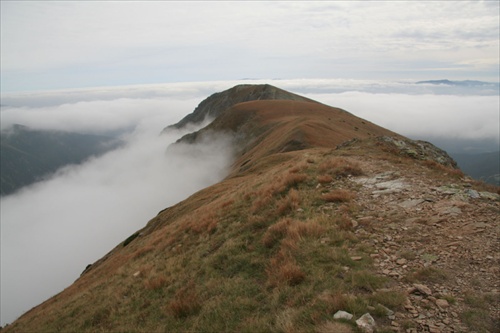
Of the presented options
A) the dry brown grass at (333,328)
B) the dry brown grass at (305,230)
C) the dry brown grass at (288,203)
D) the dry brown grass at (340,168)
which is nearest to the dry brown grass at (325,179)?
the dry brown grass at (340,168)

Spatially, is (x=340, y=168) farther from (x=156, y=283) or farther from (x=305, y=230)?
(x=156, y=283)

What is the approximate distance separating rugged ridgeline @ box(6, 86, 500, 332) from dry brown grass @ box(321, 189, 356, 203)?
6 cm

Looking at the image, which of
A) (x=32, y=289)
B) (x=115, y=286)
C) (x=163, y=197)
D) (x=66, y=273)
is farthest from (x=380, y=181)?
(x=32, y=289)

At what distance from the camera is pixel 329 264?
833 cm

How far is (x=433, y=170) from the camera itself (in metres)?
15.1

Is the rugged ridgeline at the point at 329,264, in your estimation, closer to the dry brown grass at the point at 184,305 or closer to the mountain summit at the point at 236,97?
the dry brown grass at the point at 184,305

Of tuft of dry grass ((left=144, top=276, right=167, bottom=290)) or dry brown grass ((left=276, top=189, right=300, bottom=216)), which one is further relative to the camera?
dry brown grass ((left=276, top=189, right=300, bottom=216))

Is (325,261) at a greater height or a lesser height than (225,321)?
greater

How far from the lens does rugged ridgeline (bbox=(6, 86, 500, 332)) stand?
6395 millimetres

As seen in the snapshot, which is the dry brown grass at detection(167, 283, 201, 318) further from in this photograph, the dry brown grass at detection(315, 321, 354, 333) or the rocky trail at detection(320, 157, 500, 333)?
the rocky trail at detection(320, 157, 500, 333)

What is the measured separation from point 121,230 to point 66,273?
61727 millimetres

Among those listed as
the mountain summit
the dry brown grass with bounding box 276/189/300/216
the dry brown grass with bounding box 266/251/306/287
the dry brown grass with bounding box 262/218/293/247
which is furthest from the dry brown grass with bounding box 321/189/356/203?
the mountain summit

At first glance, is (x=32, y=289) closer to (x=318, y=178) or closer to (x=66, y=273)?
(x=66, y=273)

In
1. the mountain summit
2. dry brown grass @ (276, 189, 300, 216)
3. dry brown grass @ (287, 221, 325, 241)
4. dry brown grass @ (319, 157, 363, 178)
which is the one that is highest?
the mountain summit
